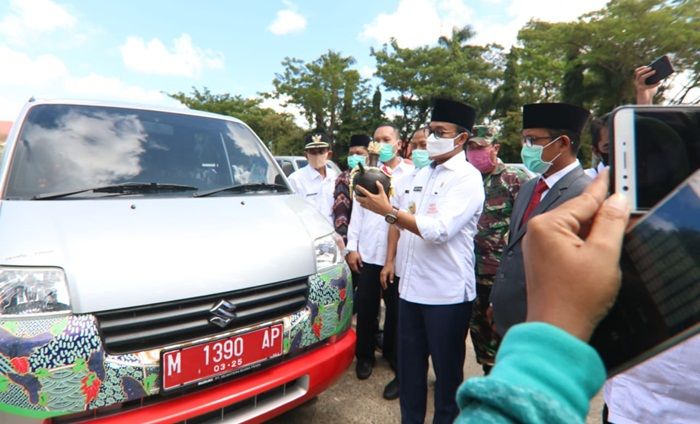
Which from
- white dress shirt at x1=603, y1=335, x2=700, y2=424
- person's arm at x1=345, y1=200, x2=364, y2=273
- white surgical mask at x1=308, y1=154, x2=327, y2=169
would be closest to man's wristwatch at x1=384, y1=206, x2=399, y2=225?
white dress shirt at x1=603, y1=335, x2=700, y2=424

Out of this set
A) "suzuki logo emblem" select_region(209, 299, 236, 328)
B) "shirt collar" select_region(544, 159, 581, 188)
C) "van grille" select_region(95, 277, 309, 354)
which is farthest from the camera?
"shirt collar" select_region(544, 159, 581, 188)

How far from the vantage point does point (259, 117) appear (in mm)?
29484

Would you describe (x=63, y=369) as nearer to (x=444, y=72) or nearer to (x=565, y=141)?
(x=565, y=141)

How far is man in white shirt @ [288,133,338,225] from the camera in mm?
4402

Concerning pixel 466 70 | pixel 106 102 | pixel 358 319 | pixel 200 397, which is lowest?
pixel 358 319

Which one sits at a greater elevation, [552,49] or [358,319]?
[552,49]

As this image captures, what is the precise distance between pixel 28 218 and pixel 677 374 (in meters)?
2.50

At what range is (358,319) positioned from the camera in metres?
3.33

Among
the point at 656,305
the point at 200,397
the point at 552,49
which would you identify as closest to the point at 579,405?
the point at 656,305

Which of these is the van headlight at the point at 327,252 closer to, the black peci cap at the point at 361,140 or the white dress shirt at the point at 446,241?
the white dress shirt at the point at 446,241

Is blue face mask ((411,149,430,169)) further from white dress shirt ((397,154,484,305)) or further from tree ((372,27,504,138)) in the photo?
tree ((372,27,504,138))

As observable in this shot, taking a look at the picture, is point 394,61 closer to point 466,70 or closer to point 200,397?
point 466,70

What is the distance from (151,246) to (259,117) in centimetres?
2928

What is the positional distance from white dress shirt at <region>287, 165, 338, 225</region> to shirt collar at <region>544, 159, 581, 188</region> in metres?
2.61
